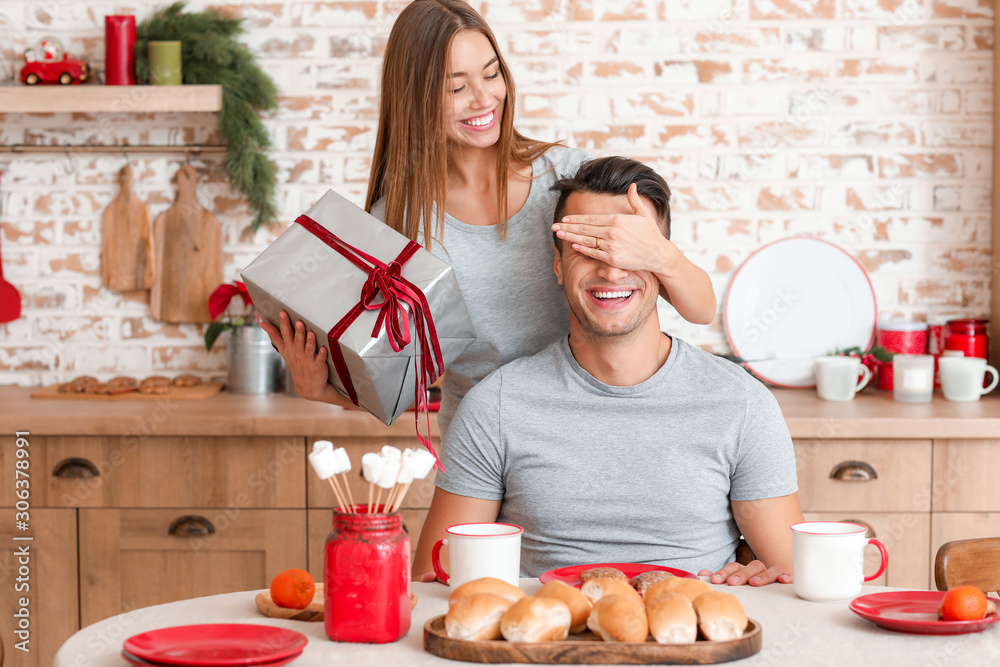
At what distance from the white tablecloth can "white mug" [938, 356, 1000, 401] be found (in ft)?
5.07

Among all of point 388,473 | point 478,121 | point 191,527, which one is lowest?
point 191,527

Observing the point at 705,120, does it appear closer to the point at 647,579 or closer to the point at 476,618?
the point at 647,579

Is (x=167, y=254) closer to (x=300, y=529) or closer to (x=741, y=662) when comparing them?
(x=300, y=529)

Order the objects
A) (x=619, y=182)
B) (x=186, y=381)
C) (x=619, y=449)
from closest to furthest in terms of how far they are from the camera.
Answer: (x=619, y=449)
(x=619, y=182)
(x=186, y=381)

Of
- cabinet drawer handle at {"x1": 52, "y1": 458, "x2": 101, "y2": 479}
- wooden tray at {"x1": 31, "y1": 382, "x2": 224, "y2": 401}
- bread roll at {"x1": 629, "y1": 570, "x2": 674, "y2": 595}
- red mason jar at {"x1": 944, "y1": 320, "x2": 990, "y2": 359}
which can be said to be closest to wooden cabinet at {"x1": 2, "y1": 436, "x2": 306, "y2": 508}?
cabinet drawer handle at {"x1": 52, "y1": 458, "x2": 101, "y2": 479}

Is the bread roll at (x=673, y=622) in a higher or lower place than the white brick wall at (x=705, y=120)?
lower

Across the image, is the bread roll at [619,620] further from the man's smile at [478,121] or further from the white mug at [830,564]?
the man's smile at [478,121]

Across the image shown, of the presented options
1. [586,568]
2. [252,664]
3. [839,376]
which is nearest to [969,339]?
[839,376]

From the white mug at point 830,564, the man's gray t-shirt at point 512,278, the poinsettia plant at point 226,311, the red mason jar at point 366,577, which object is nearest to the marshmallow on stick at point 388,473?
the red mason jar at point 366,577

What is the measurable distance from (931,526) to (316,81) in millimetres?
1939

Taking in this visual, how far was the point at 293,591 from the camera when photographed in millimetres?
979

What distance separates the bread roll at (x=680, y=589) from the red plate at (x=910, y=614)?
0.57 feet

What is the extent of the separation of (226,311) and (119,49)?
75 centimetres

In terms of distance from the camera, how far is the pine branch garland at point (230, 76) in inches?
99.6
